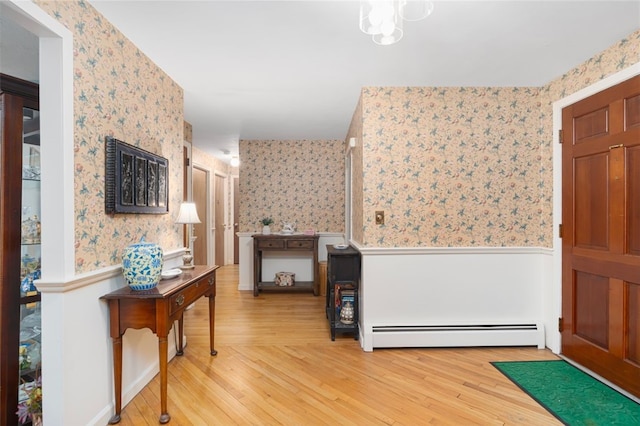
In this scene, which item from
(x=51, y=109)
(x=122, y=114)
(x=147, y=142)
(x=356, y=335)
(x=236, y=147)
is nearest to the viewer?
(x=51, y=109)

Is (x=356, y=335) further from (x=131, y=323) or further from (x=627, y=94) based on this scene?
(x=627, y=94)

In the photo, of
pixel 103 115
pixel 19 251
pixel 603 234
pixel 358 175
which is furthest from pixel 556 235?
pixel 19 251

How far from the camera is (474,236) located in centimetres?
281

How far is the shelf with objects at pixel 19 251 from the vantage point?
65.7 inches

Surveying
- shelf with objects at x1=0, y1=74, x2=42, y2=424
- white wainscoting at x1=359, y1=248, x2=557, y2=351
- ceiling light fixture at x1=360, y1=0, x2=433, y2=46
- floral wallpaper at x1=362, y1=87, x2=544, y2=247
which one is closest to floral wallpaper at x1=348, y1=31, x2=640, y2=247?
floral wallpaper at x1=362, y1=87, x2=544, y2=247

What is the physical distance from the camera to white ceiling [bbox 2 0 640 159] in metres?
1.73

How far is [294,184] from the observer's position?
16.1ft

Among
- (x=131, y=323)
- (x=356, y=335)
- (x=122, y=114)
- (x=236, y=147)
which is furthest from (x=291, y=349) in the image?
(x=236, y=147)

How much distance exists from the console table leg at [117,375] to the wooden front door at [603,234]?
10.6ft

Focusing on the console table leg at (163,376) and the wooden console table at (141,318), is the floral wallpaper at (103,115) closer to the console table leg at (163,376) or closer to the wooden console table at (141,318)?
the wooden console table at (141,318)

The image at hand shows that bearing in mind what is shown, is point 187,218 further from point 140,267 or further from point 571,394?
point 571,394

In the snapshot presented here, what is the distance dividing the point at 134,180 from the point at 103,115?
43 cm

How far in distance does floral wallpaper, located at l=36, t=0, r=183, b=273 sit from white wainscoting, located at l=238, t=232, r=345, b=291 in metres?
2.41

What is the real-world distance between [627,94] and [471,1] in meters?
1.33
